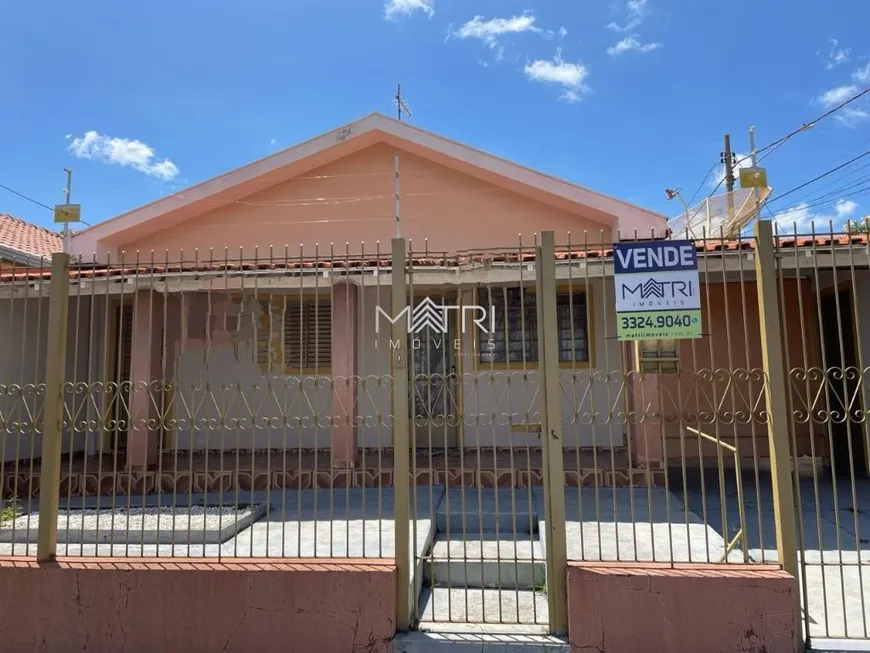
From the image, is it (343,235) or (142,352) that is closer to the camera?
(142,352)

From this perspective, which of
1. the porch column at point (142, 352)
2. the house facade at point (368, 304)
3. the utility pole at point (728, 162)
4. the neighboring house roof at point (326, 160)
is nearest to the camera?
the house facade at point (368, 304)

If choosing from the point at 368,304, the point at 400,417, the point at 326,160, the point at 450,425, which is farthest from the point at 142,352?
the point at 450,425

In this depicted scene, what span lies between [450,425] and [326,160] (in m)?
7.72

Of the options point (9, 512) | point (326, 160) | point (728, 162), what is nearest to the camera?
point (9, 512)

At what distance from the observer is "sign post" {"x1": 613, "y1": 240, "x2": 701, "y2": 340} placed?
12.5ft

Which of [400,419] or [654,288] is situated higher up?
[654,288]

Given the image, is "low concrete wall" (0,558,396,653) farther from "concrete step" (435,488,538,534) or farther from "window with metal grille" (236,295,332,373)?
"window with metal grille" (236,295,332,373)

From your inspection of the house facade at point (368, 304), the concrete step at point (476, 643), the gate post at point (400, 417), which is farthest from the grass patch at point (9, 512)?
the concrete step at point (476, 643)

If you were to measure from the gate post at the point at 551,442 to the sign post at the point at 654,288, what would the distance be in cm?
44

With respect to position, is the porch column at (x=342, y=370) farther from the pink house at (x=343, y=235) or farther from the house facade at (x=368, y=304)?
the pink house at (x=343, y=235)

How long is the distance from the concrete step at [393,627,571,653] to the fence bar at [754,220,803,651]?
141 cm

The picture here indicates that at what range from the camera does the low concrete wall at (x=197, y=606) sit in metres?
3.59

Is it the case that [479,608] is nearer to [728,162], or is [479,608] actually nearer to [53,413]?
[53,413]

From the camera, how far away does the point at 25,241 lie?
36.7 ft
